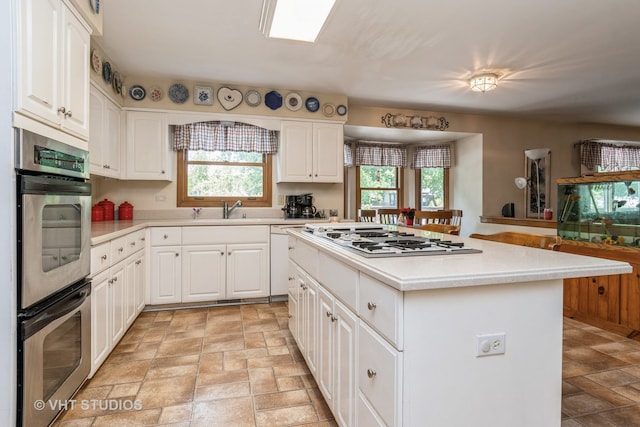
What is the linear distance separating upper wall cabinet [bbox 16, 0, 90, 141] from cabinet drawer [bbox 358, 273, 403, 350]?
153cm

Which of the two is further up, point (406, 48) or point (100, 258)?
point (406, 48)

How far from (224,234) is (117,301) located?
1274 millimetres

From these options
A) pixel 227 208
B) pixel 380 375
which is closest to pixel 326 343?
pixel 380 375

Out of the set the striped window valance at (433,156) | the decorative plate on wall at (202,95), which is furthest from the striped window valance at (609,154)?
the decorative plate on wall at (202,95)

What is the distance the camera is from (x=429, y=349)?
1.10 m

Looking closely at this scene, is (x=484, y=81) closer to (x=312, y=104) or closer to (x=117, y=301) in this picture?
(x=312, y=104)

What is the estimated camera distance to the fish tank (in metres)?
2.73

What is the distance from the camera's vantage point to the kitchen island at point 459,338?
42.5 inches

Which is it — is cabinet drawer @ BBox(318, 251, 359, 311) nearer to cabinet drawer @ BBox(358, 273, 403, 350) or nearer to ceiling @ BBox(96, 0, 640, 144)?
cabinet drawer @ BBox(358, 273, 403, 350)

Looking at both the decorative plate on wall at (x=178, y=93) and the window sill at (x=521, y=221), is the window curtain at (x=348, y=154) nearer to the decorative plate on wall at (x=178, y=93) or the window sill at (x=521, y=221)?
the window sill at (x=521, y=221)

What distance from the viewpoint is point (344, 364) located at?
4.94 ft

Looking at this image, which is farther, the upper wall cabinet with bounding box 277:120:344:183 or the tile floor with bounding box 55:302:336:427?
the upper wall cabinet with bounding box 277:120:344:183

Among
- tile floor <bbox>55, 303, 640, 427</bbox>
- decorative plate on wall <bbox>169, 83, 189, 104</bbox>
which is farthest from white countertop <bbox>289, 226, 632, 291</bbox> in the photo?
decorative plate on wall <bbox>169, 83, 189, 104</bbox>

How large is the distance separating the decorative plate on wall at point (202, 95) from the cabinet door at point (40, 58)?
2.23m
